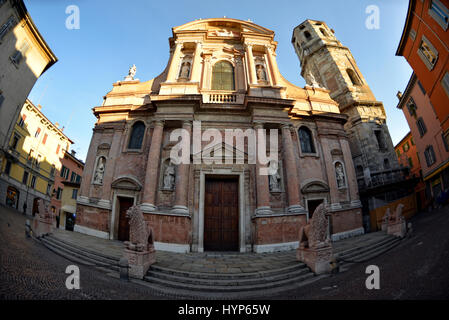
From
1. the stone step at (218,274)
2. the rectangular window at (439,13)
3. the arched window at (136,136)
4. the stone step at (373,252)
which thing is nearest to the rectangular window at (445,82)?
the rectangular window at (439,13)

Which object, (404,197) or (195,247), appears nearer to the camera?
(195,247)

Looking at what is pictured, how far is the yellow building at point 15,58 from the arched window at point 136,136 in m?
5.83

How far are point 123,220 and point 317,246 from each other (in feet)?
33.1

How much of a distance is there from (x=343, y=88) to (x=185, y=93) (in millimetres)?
17693

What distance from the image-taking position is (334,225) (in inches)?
419

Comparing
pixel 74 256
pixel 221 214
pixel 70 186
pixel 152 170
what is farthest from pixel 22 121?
pixel 221 214

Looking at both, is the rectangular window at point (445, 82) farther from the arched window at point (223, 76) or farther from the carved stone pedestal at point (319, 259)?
the arched window at point (223, 76)

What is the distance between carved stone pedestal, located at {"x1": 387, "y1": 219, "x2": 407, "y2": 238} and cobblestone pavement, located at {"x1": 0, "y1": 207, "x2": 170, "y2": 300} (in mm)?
10426

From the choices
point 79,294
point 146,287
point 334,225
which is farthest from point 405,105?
point 79,294

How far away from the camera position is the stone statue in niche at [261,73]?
45.3ft

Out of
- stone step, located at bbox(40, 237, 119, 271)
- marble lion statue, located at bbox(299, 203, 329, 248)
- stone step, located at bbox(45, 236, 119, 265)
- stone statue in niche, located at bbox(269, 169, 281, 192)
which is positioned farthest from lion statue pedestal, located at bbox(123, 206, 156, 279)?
stone statue in niche, located at bbox(269, 169, 281, 192)

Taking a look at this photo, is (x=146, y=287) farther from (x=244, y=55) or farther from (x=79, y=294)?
(x=244, y=55)

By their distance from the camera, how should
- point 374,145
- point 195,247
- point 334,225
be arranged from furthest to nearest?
point 374,145 → point 334,225 → point 195,247

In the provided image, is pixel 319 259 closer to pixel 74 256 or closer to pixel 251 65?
pixel 74 256
